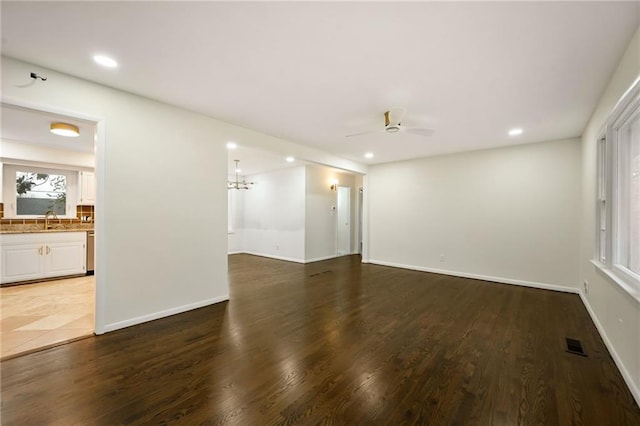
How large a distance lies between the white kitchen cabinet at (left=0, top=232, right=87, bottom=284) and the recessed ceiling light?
4198 millimetres

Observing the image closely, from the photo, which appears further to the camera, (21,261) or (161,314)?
(21,261)

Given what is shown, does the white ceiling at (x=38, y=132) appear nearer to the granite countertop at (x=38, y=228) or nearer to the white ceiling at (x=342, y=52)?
the white ceiling at (x=342, y=52)

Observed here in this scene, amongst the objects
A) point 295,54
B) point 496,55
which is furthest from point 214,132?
point 496,55

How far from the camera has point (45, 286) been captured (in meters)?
4.34

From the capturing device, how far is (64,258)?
489 cm

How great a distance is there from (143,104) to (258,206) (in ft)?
17.0

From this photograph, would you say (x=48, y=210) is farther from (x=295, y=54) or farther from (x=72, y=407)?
(x=295, y=54)

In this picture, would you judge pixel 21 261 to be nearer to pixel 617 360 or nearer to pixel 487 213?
pixel 617 360

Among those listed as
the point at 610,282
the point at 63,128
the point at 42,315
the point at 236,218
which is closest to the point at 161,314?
the point at 42,315

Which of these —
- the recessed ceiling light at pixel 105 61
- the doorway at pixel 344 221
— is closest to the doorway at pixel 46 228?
the recessed ceiling light at pixel 105 61

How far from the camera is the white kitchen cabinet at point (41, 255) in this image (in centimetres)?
434

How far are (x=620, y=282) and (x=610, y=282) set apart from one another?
372mm

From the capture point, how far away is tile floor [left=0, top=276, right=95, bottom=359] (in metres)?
2.50

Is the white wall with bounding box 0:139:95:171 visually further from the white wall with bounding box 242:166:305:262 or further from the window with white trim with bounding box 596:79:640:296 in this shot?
the window with white trim with bounding box 596:79:640:296
